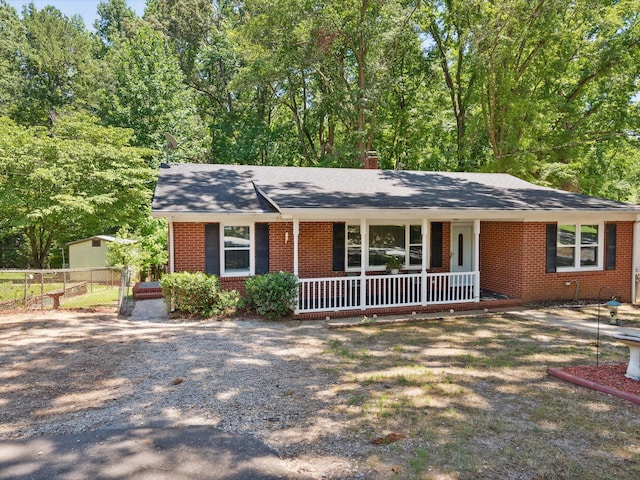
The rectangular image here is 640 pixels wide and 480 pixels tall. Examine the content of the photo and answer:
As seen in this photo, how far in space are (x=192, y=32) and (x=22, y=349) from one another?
2963 cm

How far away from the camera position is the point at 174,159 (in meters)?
24.8

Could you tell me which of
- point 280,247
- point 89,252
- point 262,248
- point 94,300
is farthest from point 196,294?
point 89,252

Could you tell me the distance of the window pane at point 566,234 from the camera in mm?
12677

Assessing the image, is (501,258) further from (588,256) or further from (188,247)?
(188,247)

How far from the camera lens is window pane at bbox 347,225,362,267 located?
12.5m

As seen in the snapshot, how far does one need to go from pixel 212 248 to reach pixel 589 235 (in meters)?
10.9

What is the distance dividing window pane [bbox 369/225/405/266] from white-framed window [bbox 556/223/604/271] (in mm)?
4531

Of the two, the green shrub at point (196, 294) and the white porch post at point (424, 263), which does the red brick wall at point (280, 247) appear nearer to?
the green shrub at point (196, 294)

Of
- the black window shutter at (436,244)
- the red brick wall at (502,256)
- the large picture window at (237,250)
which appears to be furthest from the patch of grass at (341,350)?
the red brick wall at (502,256)

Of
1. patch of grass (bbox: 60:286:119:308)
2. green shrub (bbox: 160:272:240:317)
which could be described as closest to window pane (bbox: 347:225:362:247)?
green shrub (bbox: 160:272:240:317)

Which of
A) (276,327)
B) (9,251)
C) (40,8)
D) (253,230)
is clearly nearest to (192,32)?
(40,8)

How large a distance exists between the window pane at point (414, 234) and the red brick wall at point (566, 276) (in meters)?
2.92

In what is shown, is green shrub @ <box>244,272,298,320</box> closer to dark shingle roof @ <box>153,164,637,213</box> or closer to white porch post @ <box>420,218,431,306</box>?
dark shingle roof @ <box>153,164,637,213</box>

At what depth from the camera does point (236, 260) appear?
1155 cm
